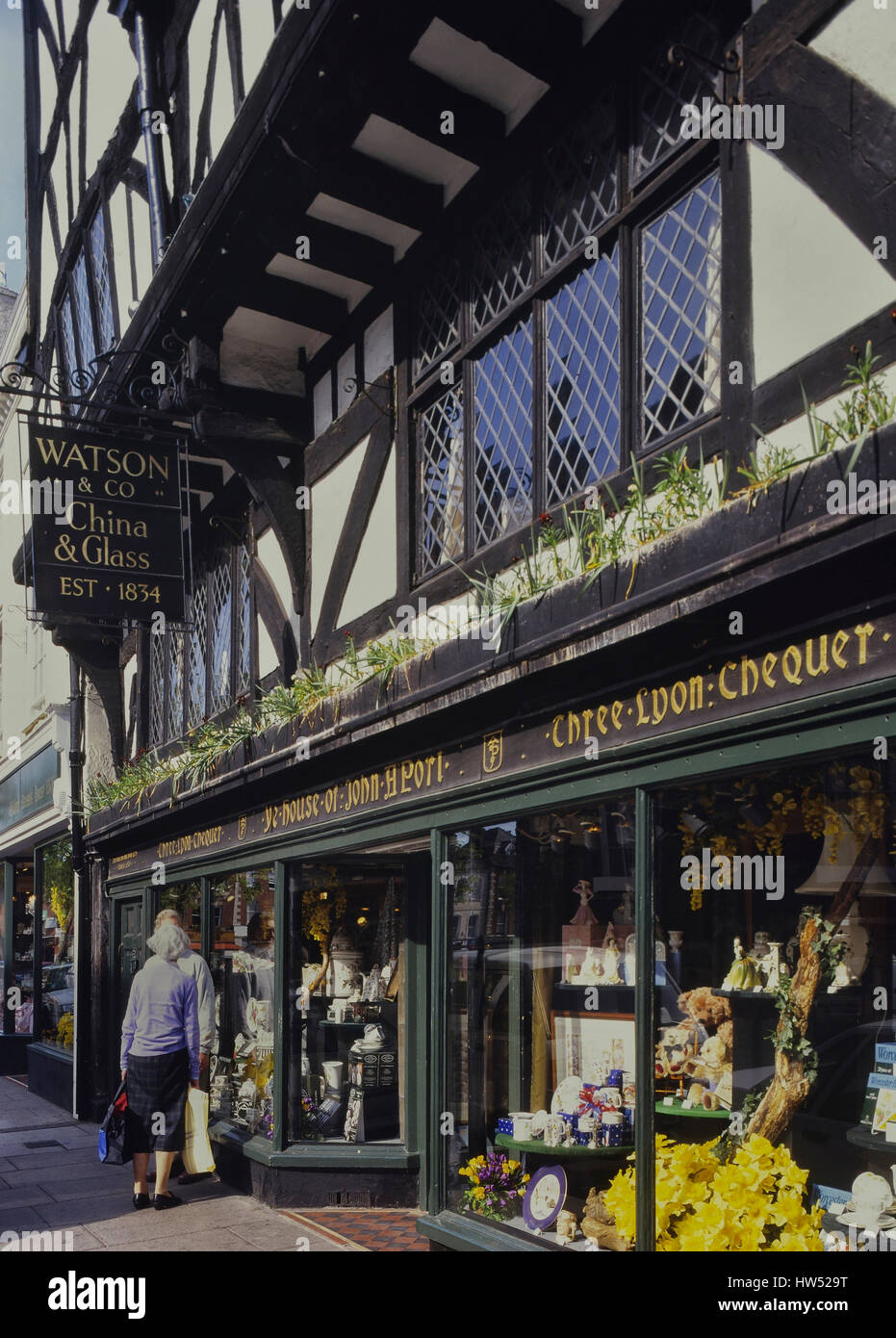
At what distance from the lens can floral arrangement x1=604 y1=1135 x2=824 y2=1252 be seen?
4543 millimetres

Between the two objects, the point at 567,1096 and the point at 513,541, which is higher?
the point at 513,541

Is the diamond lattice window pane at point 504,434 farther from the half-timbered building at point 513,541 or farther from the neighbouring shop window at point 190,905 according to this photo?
the neighbouring shop window at point 190,905

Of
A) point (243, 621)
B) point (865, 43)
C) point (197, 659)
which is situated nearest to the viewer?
point (865, 43)

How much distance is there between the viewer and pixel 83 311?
1281 cm

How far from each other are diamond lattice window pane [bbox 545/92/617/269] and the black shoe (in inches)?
250

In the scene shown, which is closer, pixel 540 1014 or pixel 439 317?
pixel 540 1014

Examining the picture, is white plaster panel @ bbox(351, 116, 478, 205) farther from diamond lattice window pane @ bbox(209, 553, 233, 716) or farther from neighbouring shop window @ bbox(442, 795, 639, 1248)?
A: diamond lattice window pane @ bbox(209, 553, 233, 716)

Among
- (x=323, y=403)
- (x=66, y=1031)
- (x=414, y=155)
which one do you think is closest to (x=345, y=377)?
(x=323, y=403)

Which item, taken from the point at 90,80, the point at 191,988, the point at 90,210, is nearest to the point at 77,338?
the point at 90,210

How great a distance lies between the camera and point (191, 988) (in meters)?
8.77

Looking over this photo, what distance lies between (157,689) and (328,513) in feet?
17.7

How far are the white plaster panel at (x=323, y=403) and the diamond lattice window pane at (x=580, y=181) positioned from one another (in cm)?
288

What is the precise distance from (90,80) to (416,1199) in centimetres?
1043

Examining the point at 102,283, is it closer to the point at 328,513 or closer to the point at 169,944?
the point at 328,513
